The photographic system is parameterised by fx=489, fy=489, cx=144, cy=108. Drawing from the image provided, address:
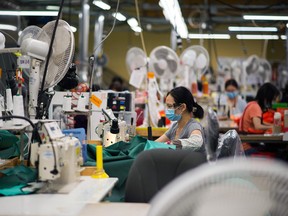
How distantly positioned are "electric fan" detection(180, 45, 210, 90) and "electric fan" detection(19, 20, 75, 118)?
207 inches

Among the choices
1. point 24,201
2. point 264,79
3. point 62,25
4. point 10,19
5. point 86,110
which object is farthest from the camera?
point 264,79

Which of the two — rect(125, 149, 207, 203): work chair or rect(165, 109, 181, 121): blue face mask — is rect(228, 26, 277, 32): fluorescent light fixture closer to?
rect(165, 109, 181, 121): blue face mask

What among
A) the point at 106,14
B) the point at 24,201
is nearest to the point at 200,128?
the point at 24,201

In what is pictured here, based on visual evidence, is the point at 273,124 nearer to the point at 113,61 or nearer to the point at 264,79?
the point at 264,79

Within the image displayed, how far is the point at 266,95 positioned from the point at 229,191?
17.2ft

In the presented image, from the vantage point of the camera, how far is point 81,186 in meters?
2.52

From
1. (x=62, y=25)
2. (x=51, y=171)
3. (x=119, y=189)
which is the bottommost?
(x=119, y=189)

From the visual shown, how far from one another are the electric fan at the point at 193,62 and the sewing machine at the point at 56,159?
5950 mm

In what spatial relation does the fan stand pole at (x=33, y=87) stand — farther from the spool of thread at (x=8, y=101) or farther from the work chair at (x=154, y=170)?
the work chair at (x=154, y=170)

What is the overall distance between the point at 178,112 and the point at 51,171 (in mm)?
1979

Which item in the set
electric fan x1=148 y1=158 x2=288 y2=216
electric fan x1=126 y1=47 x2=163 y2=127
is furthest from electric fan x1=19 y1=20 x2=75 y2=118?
electric fan x1=126 y1=47 x2=163 y2=127

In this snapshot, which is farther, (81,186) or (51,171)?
(81,186)

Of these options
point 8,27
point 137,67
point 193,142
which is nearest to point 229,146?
point 193,142

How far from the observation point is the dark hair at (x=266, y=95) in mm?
6191
